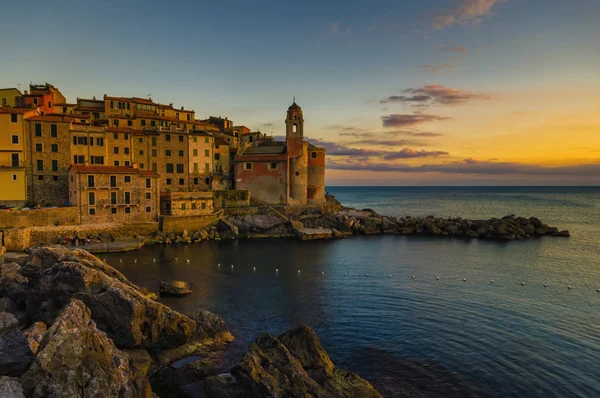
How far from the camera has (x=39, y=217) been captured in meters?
42.8

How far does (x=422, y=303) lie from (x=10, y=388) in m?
23.5

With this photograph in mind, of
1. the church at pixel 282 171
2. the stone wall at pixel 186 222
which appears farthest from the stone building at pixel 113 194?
the church at pixel 282 171

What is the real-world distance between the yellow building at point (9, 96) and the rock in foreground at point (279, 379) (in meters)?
62.2

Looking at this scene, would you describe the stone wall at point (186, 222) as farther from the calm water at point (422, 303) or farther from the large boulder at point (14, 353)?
the large boulder at point (14, 353)

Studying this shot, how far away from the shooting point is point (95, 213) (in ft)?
152

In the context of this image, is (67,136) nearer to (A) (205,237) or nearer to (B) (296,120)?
(A) (205,237)

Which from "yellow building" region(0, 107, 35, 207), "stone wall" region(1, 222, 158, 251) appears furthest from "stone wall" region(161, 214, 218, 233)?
"yellow building" region(0, 107, 35, 207)

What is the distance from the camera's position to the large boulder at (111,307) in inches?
649

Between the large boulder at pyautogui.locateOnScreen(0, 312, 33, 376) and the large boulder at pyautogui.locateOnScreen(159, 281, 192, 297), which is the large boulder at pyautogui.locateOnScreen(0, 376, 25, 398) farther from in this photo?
the large boulder at pyautogui.locateOnScreen(159, 281, 192, 297)

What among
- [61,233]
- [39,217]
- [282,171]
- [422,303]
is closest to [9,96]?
[39,217]

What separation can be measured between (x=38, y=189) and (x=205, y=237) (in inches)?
860

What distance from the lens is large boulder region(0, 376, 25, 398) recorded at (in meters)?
9.30

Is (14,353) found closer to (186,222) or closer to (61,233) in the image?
(61,233)

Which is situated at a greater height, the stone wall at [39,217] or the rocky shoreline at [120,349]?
the stone wall at [39,217]
